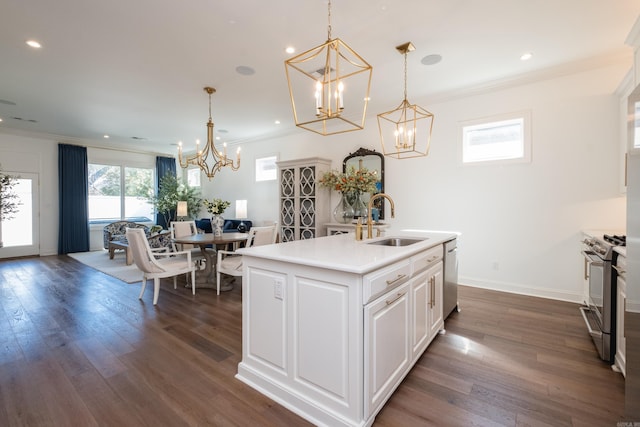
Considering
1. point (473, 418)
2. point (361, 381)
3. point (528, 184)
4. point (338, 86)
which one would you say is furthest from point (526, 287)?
point (338, 86)

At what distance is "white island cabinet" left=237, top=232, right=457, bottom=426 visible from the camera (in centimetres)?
156

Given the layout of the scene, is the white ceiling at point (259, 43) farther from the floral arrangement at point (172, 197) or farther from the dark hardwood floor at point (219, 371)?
the floral arrangement at point (172, 197)

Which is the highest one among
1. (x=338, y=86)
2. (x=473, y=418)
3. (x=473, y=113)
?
(x=473, y=113)

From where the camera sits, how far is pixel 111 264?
→ 6.00 m

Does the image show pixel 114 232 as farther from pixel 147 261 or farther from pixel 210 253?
pixel 147 261

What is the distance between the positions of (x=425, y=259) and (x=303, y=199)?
3.70 meters

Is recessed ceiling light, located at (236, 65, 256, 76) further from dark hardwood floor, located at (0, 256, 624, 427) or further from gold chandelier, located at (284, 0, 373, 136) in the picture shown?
dark hardwood floor, located at (0, 256, 624, 427)

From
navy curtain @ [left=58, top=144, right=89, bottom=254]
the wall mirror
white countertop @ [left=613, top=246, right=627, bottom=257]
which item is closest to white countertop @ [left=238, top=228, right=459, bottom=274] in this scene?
white countertop @ [left=613, top=246, right=627, bottom=257]

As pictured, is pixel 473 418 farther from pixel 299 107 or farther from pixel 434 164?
pixel 299 107

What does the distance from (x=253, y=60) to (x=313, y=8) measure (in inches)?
47.0

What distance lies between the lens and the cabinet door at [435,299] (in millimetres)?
2479

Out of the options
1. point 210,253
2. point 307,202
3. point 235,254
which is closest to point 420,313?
point 235,254

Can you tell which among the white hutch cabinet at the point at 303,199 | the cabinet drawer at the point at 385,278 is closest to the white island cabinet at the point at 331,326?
the cabinet drawer at the point at 385,278

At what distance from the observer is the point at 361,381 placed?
1549 millimetres
